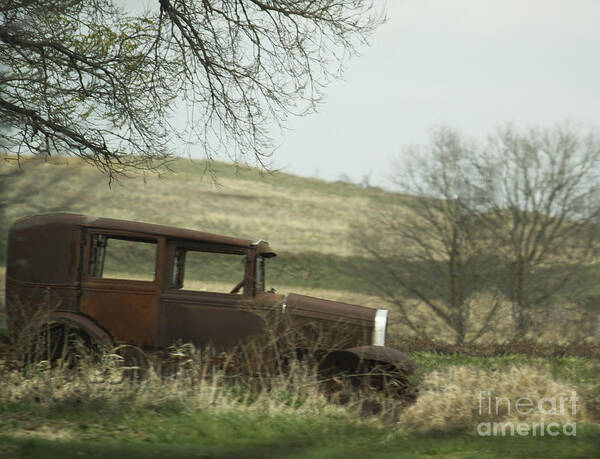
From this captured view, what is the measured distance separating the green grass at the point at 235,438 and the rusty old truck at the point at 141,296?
140 centimetres

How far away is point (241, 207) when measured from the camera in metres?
47.9

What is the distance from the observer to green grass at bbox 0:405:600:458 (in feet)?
19.0

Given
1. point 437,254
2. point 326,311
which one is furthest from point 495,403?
point 437,254

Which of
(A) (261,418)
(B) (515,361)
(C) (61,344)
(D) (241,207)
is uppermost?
(D) (241,207)

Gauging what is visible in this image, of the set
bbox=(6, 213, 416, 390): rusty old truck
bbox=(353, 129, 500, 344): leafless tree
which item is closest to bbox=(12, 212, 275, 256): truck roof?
bbox=(6, 213, 416, 390): rusty old truck

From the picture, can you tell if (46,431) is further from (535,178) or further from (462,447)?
(535,178)

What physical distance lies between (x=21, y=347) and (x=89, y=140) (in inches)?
156

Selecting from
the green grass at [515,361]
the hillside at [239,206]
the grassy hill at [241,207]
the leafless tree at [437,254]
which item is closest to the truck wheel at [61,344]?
the green grass at [515,361]

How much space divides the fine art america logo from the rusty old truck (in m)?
→ 1.17

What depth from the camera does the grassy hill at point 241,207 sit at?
36344 millimetres

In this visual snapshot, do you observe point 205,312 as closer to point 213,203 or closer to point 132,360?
point 132,360

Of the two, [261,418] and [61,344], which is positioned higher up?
[61,344]

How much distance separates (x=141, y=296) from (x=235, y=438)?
8.39ft

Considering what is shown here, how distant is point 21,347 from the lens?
7.79 m
